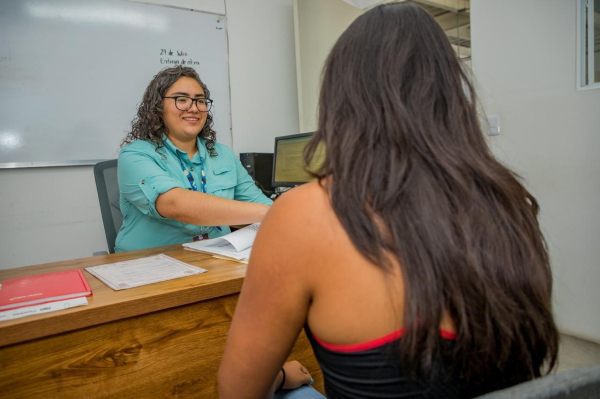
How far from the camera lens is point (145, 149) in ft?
5.27

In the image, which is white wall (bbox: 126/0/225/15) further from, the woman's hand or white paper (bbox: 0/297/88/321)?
the woman's hand

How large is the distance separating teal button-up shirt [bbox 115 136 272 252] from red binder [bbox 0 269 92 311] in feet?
1.50

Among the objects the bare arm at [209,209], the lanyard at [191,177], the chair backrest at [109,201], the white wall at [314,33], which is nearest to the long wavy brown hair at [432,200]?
the bare arm at [209,209]

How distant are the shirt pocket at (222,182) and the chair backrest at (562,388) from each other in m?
1.51

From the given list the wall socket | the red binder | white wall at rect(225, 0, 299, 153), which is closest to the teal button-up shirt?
the red binder

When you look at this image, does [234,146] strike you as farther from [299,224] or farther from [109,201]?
[299,224]

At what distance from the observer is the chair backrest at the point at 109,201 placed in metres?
1.70

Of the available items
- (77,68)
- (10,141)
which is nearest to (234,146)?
(77,68)

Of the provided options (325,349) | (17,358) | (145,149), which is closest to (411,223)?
(325,349)

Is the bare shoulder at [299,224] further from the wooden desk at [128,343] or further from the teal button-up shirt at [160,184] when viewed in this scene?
the teal button-up shirt at [160,184]

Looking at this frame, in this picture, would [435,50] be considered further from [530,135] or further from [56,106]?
[56,106]

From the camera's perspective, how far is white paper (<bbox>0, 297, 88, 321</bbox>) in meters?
0.77

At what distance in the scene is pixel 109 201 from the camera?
1725 millimetres

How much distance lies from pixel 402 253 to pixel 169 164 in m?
1.37
